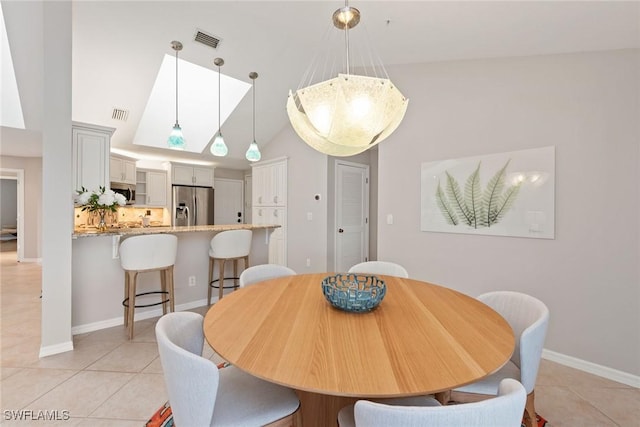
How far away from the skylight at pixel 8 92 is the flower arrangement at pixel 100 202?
6.77 ft

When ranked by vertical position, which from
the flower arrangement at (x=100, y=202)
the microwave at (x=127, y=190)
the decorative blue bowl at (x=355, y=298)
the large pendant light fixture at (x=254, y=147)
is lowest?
the decorative blue bowl at (x=355, y=298)

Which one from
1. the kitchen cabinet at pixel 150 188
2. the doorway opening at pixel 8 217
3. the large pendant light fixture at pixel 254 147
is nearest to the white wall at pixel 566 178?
the large pendant light fixture at pixel 254 147

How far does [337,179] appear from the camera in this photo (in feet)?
15.6

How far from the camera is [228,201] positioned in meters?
6.87

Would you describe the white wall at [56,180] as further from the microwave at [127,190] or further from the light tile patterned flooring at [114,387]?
the microwave at [127,190]

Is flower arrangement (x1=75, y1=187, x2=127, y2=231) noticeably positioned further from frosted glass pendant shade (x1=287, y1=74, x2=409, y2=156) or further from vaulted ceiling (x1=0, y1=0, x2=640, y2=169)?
frosted glass pendant shade (x1=287, y1=74, x2=409, y2=156)

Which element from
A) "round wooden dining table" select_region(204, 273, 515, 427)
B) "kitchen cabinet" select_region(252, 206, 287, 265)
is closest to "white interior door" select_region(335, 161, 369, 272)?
"kitchen cabinet" select_region(252, 206, 287, 265)

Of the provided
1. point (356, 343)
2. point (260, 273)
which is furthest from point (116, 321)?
point (356, 343)

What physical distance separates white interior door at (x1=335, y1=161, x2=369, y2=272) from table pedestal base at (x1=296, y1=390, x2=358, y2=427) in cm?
330

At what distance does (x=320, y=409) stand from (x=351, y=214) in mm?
3791

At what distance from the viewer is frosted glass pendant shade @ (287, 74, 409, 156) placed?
60.5 inches

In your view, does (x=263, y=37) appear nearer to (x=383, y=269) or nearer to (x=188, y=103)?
(x=188, y=103)

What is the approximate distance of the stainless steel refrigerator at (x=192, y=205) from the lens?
5945mm

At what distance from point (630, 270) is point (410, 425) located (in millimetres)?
2494
